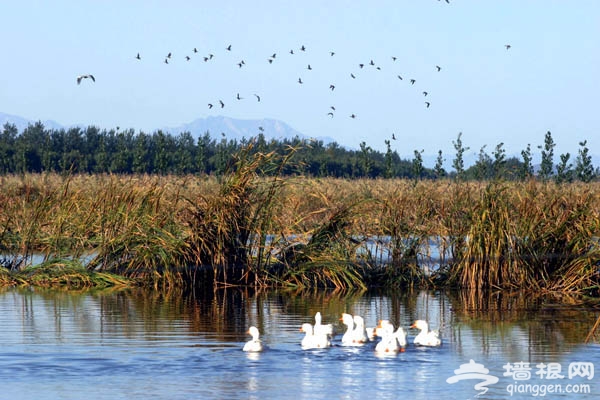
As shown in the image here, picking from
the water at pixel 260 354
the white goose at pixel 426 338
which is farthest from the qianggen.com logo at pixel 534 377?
the white goose at pixel 426 338

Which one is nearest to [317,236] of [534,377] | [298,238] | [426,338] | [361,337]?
[298,238]

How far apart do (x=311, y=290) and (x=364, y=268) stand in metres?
1.39

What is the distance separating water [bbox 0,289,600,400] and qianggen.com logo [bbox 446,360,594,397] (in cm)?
4

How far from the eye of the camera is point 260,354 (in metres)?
12.8

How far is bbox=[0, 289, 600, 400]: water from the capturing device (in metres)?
11.1

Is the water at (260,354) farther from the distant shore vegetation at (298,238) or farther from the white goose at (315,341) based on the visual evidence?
the distant shore vegetation at (298,238)

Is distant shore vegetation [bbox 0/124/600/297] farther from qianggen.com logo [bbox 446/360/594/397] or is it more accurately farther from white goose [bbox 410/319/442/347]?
qianggen.com logo [bbox 446/360/594/397]

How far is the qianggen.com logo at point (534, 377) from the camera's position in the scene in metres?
11.1

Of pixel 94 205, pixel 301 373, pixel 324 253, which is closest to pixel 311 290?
pixel 324 253

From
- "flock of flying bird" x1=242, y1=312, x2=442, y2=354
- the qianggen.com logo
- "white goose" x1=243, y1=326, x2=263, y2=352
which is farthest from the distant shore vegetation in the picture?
the qianggen.com logo

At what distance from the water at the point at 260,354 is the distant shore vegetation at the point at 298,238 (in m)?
0.88

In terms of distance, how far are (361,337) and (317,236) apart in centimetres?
620

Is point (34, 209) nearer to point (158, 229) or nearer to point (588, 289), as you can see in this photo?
point (158, 229)

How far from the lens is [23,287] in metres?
20.0
